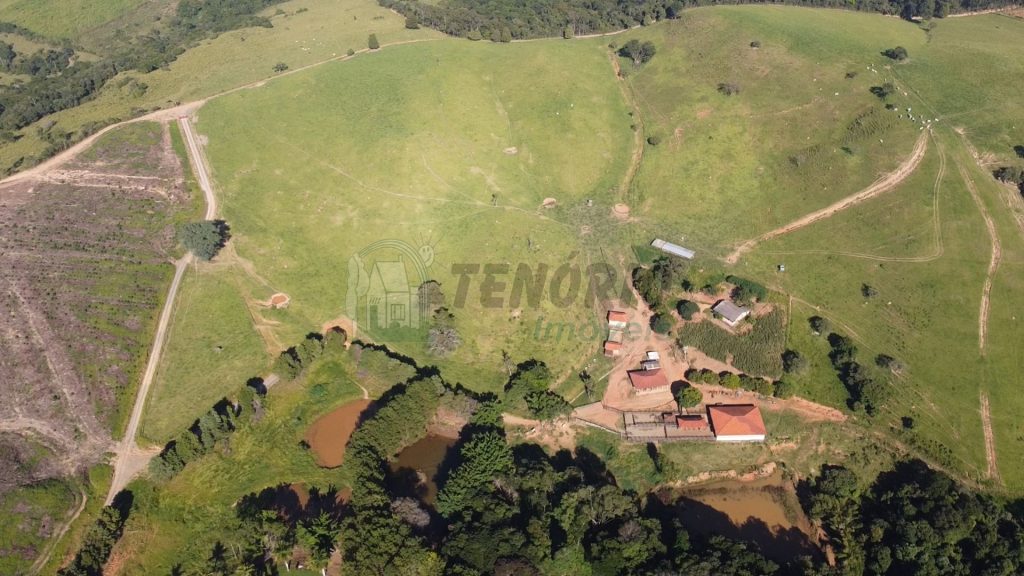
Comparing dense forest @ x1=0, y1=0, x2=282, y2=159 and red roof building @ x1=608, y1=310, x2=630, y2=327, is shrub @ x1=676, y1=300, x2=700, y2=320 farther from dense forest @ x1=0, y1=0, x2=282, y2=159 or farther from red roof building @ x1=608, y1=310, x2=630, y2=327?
dense forest @ x1=0, y1=0, x2=282, y2=159

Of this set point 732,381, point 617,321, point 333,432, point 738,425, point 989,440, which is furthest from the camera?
point 617,321

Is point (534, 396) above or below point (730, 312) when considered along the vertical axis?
below

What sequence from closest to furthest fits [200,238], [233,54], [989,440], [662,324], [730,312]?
[989,440] → [662,324] → [730,312] → [200,238] → [233,54]

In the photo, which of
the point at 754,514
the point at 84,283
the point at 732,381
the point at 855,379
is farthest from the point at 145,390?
the point at 855,379

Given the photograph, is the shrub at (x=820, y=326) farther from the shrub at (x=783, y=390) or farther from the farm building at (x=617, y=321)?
the farm building at (x=617, y=321)

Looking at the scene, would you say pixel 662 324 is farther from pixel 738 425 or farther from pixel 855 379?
pixel 855 379

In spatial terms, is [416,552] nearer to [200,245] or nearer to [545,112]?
[200,245]
